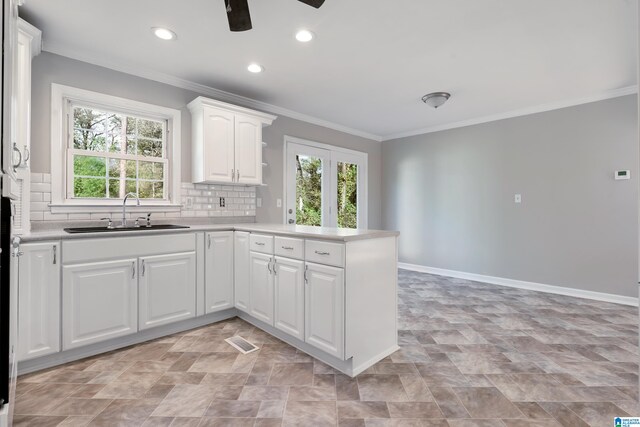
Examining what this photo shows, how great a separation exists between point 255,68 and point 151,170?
4.82ft

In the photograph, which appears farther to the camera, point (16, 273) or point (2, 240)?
point (16, 273)

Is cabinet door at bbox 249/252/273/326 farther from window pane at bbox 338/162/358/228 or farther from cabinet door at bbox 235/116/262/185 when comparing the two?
window pane at bbox 338/162/358/228

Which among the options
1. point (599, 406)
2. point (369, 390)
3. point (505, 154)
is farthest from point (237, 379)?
point (505, 154)

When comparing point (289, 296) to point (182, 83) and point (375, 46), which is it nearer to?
point (375, 46)

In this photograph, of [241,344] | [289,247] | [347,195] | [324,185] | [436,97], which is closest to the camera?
[289,247]

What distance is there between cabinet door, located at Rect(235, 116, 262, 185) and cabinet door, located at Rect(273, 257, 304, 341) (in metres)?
1.31

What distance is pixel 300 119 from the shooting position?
4379 millimetres

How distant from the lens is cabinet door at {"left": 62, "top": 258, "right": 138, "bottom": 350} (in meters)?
2.11

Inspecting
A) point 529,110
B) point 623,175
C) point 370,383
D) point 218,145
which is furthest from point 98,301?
point 623,175

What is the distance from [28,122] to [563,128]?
537cm

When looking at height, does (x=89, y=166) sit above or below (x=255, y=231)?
above

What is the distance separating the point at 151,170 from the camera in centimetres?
314

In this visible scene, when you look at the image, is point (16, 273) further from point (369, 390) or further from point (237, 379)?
point (369, 390)

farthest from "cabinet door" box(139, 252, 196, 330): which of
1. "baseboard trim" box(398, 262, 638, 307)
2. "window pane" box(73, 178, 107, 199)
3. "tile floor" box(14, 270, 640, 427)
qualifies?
"baseboard trim" box(398, 262, 638, 307)
